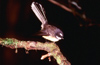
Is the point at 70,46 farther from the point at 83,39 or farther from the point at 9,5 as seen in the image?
the point at 9,5

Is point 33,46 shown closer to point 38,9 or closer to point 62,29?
point 38,9

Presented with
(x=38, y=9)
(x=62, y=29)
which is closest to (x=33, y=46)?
(x=38, y=9)

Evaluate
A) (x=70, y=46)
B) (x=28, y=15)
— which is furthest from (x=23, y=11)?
(x=70, y=46)

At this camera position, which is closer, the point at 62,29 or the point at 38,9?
the point at 38,9

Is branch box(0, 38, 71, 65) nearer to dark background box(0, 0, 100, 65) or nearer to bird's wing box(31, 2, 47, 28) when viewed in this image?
bird's wing box(31, 2, 47, 28)

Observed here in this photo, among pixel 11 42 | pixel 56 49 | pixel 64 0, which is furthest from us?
pixel 64 0

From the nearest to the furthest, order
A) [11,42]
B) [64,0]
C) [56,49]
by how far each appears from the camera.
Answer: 1. [11,42]
2. [56,49]
3. [64,0]

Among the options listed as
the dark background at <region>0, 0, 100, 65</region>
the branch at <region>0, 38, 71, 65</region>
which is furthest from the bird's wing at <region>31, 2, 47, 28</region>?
the dark background at <region>0, 0, 100, 65</region>

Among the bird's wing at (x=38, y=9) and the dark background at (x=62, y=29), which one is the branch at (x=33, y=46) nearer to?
the bird's wing at (x=38, y=9)
